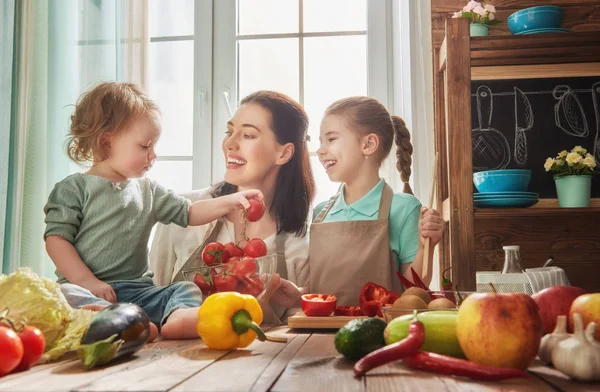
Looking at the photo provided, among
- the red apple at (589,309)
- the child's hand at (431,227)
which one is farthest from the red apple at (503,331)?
the child's hand at (431,227)

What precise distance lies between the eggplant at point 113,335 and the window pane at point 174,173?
65.8 inches

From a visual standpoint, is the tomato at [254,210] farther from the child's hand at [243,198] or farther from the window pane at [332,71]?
the window pane at [332,71]

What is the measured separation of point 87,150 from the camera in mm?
2107

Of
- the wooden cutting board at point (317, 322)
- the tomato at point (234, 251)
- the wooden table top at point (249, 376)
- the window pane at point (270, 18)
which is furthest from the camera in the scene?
the window pane at point (270, 18)

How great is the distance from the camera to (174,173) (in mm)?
2961

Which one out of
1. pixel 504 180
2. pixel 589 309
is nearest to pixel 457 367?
pixel 589 309

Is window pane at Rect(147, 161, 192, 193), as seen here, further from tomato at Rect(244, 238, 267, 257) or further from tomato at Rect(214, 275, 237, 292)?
tomato at Rect(214, 275, 237, 292)

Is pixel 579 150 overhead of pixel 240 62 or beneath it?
beneath

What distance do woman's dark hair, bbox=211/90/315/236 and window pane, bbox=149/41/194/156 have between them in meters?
0.61

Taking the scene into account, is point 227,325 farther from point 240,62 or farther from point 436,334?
point 240,62

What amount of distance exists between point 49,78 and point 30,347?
1.84 m

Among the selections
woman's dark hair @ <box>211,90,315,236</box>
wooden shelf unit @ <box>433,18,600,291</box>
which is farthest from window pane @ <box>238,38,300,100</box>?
wooden shelf unit @ <box>433,18,600,291</box>

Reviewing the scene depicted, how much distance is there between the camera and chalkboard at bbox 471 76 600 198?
2865 millimetres

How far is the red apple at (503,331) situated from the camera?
3.63 feet
